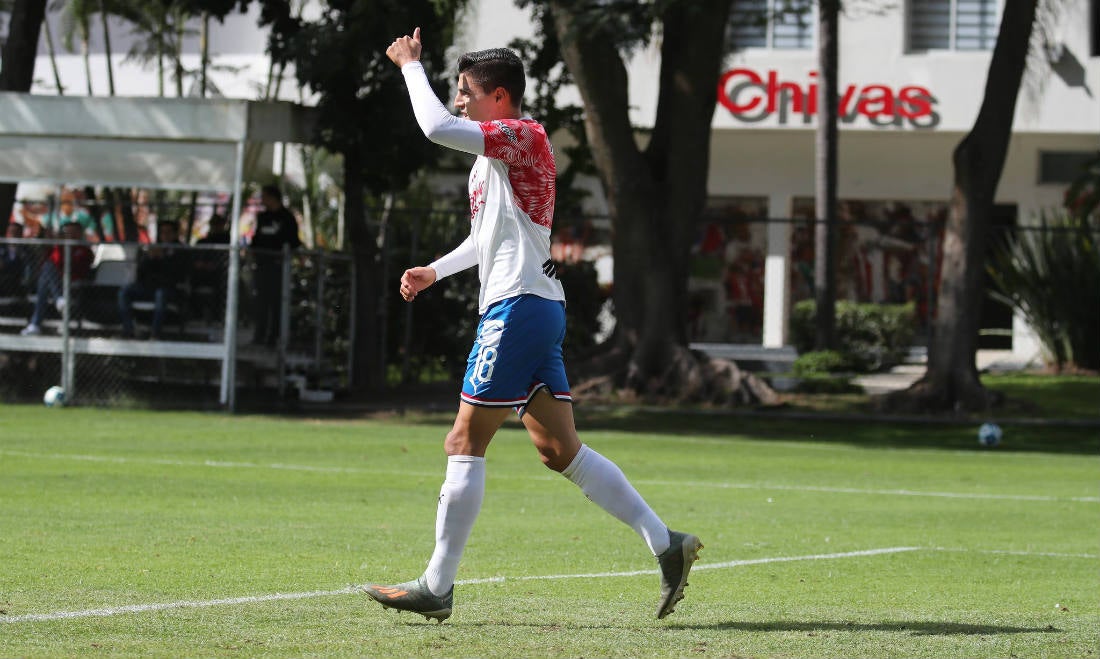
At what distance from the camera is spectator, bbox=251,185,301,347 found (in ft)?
67.7

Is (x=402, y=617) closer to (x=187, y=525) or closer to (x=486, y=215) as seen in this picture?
(x=486, y=215)

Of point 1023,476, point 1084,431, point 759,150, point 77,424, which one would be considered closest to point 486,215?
point 1023,476

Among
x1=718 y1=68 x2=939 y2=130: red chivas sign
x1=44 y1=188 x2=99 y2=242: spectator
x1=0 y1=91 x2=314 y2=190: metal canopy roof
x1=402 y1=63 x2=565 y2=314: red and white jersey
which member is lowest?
x1=402 y1=63 x2=565 y2=314: red and white jersey

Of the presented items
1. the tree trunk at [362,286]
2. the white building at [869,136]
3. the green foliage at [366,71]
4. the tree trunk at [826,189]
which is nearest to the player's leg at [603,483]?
the green foliage at [366,71]

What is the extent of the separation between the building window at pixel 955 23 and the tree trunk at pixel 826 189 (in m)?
6.65

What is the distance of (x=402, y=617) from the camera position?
20.9ft

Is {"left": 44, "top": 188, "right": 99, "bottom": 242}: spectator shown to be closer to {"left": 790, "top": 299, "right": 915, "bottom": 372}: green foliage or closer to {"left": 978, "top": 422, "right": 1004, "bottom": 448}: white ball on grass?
{"left": 790, "top": 299, "right": 915, "bottom": 372}: green foliage

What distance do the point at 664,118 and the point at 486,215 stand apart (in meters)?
17.0

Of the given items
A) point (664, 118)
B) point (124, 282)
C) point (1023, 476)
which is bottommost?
point (1023, 476)

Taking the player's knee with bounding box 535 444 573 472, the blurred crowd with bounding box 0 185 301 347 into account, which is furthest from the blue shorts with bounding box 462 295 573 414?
the blurred crowd with bounding box 0 185 301 347

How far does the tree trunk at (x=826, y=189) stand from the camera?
2975 centimetres

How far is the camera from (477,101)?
20.6 ft

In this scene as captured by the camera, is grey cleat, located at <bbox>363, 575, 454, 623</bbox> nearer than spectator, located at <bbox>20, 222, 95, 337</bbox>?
Yes

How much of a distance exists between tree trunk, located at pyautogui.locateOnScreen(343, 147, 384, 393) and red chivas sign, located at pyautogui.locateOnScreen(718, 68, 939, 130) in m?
13.5
